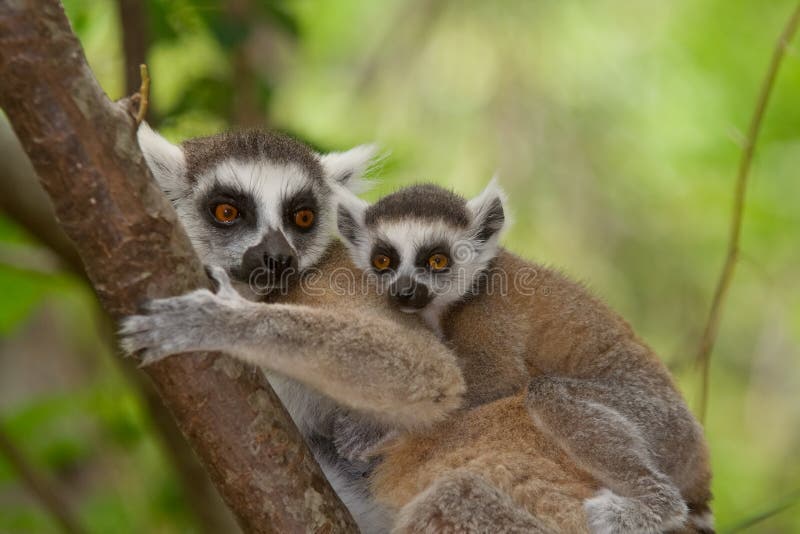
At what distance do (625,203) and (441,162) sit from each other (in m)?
2.07

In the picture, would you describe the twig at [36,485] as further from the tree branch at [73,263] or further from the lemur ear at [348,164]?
the lemur ear at [348,164]

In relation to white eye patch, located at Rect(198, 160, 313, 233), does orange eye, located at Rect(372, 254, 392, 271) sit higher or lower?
lower

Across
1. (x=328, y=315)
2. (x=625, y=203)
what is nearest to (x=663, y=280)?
(x=625, y=203)

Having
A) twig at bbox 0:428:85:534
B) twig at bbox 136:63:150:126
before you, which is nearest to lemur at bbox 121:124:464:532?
twig at bbox 136:63:150:126

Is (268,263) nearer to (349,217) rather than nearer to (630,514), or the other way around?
(349,217)

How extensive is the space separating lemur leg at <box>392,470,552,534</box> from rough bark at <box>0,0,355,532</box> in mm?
301

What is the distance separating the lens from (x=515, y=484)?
3.79 m

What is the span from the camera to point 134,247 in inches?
123

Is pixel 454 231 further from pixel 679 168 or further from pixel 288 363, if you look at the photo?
pixel 679 168

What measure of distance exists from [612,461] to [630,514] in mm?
252

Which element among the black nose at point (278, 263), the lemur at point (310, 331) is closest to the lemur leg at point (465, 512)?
the lemur at point (310, 331)

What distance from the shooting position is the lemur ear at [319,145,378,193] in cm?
545

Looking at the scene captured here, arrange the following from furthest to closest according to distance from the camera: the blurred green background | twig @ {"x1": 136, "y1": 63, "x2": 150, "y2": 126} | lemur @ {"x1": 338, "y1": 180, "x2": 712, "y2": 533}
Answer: the blurred green background
lemur @ {"x1": 338, "y1": 180, "x2": 712, "y2": 533}
twig @ {"x1": 136, "y1": 63, "x2": 150, "y2": 126}

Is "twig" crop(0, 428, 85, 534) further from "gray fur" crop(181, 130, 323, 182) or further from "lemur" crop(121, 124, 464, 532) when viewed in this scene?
"gray fur" crop(181, 130, 323, 182)
